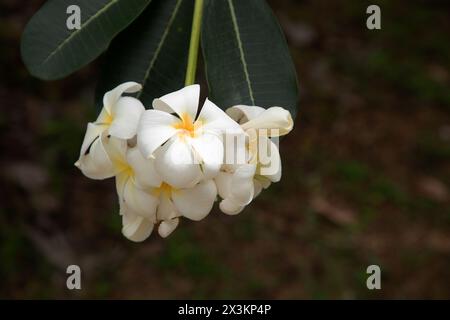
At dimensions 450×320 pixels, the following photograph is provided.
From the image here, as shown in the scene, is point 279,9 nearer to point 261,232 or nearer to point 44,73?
point 261,232

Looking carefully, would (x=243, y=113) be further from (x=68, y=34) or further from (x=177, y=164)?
(x=68, y=34)

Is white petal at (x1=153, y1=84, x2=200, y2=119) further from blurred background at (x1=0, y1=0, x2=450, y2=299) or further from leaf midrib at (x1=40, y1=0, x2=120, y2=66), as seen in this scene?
blurred background at (x1=0, y1=0, x2=450, y2=299)

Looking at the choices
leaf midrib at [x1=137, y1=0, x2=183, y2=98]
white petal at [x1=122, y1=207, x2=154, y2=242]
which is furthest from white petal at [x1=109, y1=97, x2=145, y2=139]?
leaf midrib at [x1=137, y1=0, x2=183, y2=98]

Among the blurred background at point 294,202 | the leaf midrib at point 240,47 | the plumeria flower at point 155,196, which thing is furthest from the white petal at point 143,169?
the blurred background at point 294,202

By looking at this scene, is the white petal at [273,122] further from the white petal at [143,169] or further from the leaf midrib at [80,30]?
the leaf midrib at [80,30]

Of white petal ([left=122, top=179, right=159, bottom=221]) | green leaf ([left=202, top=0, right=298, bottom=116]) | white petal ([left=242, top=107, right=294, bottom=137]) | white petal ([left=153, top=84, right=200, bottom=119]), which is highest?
green leaf ([left=202, top=0, right=298, bottom=116])
